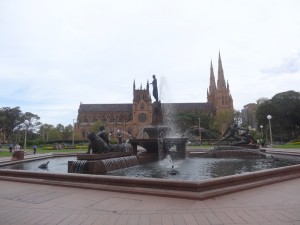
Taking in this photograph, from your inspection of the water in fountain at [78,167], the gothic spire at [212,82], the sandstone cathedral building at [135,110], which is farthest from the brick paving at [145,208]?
the gothic spire at [212,82]

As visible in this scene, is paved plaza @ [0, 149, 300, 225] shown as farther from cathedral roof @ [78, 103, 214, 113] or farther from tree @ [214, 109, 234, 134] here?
cathedral roof @ [78, 103, 214, 113]

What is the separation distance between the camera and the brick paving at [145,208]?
4898 mm

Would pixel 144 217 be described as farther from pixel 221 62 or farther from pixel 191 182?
pixel 221 62

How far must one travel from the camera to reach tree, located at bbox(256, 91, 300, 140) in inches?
2557

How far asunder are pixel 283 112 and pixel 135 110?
5815 cm

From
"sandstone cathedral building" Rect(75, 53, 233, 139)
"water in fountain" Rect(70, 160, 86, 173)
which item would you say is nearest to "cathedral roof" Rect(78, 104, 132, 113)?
"sandstone cathedral building" Rect(75, 53, 233, 139)

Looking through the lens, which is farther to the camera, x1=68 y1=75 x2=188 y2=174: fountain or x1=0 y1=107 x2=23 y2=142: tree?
x1=0 y1=107 x2=23 y2=142: tree

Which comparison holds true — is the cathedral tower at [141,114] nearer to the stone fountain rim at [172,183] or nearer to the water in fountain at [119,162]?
the water in fountain at [119,162]

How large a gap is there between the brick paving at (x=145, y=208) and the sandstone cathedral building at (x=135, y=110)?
318 feet

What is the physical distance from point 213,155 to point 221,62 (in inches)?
3996

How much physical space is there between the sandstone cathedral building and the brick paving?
97.0 metres

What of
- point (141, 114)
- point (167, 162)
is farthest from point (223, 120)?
point (167, 162)

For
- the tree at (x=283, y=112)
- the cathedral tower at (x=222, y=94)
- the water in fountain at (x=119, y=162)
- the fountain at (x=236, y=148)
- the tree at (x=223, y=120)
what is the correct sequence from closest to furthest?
1. the water in fountain at (x=119, y=162)
2. the fountain at (x=236, y=148)
3. the tree at (x=283, y=112)
4. the tree at (x=223, y=120)
5. the cathedral tower at (x=222, y=94)

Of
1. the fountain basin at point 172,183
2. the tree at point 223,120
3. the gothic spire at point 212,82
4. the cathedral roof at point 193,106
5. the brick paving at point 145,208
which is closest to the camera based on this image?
the brick paving at point 145,208
